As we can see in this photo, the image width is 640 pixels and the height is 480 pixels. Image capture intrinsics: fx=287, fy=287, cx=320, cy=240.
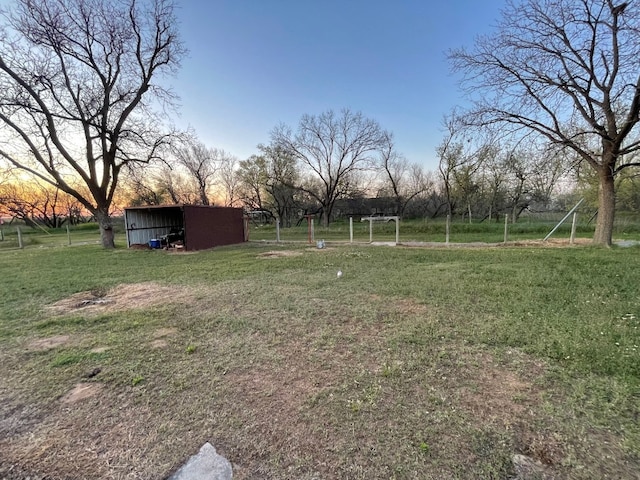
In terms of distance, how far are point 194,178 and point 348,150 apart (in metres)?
16.1

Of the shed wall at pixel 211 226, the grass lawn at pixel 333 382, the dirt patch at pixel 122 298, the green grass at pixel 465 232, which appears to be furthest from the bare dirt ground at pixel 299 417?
the green grass at pixel 465 232

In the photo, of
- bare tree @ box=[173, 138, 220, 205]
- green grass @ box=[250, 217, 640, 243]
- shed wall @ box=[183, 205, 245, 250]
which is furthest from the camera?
bare tree @ box=[173, 138, 220, 205]

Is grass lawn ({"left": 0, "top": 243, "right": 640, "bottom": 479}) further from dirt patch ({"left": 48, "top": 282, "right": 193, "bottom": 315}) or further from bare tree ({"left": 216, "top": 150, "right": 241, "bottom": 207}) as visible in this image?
bare tree ({"left": 216, "top": 150, "right": 241, "bottom": 207})

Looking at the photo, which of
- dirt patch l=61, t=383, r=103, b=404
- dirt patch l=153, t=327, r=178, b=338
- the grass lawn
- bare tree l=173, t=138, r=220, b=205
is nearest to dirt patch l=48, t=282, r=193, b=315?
the grass lawn

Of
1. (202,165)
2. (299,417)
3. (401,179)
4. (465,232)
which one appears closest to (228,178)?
(202,165)

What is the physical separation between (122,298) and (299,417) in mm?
4666

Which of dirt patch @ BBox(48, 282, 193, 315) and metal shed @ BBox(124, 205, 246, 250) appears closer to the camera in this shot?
dirt patch @ BBox(48, 282, 193, 315)

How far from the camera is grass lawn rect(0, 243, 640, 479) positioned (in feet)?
5.28

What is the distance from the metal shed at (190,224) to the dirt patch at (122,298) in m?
6.31

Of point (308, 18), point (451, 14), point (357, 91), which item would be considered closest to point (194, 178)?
point (357, 91)

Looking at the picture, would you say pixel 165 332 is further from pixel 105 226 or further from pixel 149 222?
pixel 105 226

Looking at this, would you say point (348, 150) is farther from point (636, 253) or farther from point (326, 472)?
point (326, 472)

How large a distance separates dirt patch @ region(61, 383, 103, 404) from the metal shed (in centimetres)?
998

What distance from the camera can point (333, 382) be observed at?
Answer: 2344 millimetres
